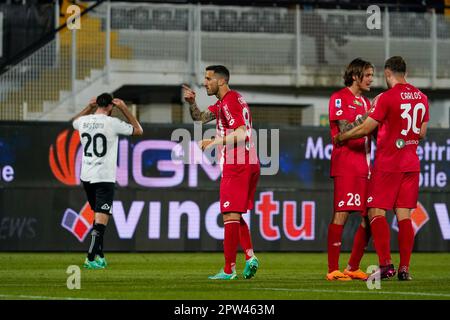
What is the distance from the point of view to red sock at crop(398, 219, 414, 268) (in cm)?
1198

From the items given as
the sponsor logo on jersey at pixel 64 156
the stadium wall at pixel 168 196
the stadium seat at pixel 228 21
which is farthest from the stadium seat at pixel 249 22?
the sponsor logo on jersey at pixel 64 156

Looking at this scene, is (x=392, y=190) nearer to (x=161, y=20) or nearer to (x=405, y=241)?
(x=405, y=241)

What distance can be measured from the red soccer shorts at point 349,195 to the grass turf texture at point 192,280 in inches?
32.8

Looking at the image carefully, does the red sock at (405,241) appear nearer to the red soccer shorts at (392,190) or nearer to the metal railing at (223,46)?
the red soccer shorts at (392,190)

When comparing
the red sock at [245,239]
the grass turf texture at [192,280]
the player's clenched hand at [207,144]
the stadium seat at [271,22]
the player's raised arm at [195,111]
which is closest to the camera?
the grass turf texture at [192,280]

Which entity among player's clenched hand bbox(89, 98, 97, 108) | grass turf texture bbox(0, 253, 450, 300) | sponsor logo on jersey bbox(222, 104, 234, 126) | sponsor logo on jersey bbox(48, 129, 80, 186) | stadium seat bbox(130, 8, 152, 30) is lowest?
grass turf texture bbox(0, 253, 450, 300)

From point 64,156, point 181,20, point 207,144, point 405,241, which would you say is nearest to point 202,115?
point 207,144

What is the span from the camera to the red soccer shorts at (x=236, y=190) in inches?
481

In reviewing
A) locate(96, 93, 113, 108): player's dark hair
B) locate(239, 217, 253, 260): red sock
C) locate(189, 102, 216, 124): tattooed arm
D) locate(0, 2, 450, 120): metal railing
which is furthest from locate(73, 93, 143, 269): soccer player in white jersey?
locate(0, 2, 450, 120): metal railing

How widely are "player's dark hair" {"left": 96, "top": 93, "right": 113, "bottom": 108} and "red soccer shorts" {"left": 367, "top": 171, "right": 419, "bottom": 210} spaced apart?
4.28 meters

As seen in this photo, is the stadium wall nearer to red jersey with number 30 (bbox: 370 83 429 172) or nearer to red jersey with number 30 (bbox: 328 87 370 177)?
red jersey with number 30 (bbox: 328 87 370 177)

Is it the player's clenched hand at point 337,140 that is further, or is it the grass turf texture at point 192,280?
the player's clenched hand at point 337,140

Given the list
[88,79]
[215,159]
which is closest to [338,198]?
[215,159]
